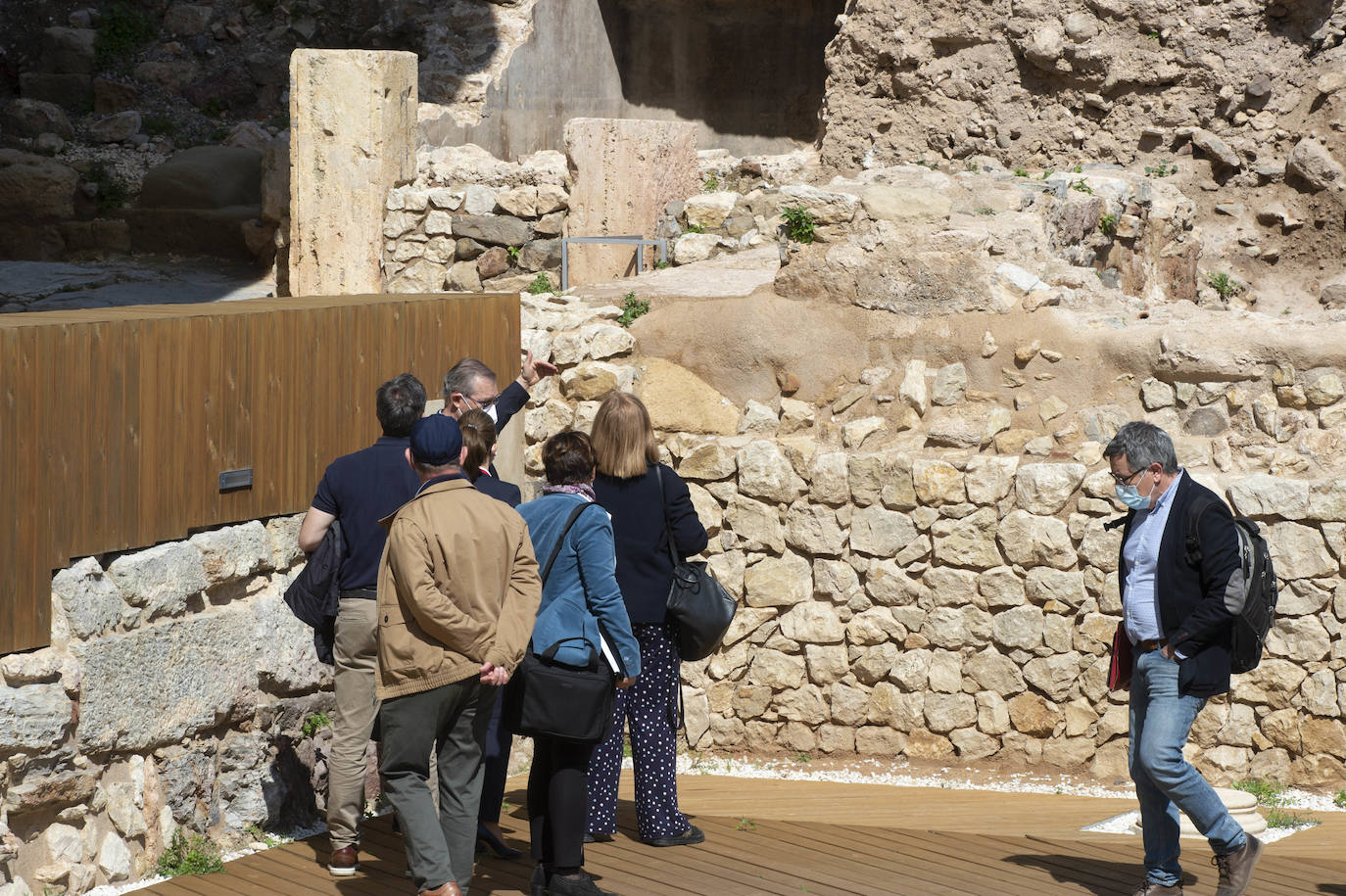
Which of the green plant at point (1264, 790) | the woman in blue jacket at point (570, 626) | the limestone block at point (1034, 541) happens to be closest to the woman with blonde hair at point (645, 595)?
the woman in blue jacket at point (570, 626)

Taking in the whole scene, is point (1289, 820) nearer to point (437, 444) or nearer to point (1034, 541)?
point (1034, 541)

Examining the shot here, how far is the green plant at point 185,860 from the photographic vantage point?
4805mm

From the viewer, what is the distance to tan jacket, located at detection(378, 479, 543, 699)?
3.98 m

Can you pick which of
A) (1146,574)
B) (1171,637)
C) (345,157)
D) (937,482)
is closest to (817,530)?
(937,482)

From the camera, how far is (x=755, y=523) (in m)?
7.51

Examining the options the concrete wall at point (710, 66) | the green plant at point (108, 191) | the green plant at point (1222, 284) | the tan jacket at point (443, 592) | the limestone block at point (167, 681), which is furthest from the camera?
the concrete wall at point (710, 66)

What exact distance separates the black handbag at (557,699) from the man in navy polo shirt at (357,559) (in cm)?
62

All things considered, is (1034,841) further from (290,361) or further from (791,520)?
(290,361)

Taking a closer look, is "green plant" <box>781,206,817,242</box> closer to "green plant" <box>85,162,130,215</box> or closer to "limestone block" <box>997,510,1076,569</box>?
"limestone block" <box>997,510,1076,569</box>

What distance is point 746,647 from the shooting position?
755 centimetres

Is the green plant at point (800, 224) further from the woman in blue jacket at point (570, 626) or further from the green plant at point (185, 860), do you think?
the green plant at point (185, 860)

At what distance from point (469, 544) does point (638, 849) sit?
5.42 ft

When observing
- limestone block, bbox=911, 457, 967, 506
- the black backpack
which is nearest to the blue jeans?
the black backpack

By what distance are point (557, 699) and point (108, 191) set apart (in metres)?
11.7
